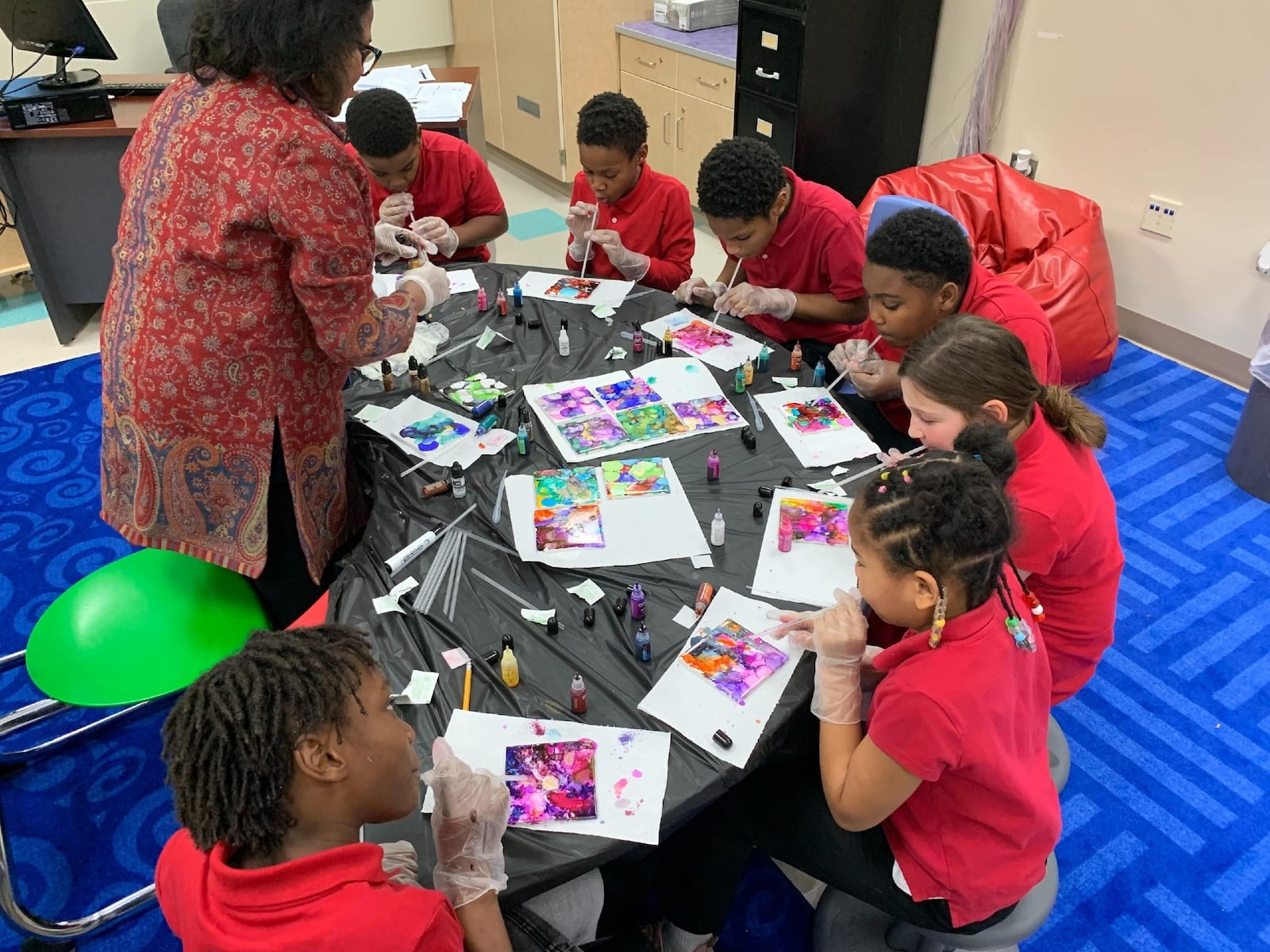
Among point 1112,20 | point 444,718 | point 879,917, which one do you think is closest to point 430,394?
point 444,718

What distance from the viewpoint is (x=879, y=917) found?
1558 millimetres

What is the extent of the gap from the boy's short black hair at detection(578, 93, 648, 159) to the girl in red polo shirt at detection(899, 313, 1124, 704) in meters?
1.24

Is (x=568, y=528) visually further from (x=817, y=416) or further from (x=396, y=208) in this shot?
(x=396, y=208)

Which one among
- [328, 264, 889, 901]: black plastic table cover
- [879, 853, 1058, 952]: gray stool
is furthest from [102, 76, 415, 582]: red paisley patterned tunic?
[879, 853, 1058, 952]: gray stool

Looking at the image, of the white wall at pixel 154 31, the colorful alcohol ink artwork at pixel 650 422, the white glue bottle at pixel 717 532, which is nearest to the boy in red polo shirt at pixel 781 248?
the colorful alcohol ink artwork at pixel 650 422

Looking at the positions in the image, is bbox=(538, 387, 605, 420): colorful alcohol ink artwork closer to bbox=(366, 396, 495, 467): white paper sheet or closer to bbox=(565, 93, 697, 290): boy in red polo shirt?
bbox=(366, 396, 495, 467): white paper sheet

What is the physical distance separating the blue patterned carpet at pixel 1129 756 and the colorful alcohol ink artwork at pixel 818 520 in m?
0.71

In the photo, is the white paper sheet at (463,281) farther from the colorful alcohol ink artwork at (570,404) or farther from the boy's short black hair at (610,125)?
the colorful alcohol ink artwork at (570,404)

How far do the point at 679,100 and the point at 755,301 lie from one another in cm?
248

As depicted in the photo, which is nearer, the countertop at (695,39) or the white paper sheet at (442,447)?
the white paper sheet at (442,447)

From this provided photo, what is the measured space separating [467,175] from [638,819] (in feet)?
7.20

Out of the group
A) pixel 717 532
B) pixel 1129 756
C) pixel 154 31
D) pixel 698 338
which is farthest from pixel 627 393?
pixel 154 31

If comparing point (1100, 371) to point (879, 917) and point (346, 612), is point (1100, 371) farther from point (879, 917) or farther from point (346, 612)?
point (346, 612)

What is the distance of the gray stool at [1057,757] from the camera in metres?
1.47
